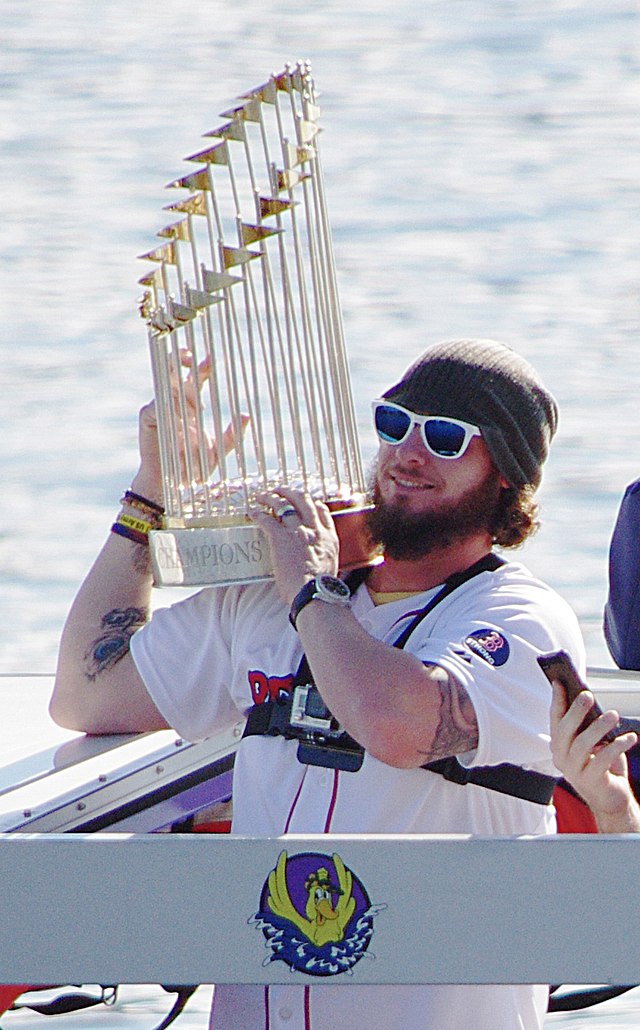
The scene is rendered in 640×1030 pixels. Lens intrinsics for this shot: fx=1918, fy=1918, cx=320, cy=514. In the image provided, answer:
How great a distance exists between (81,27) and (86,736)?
8.88 metres

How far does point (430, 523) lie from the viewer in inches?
82.4

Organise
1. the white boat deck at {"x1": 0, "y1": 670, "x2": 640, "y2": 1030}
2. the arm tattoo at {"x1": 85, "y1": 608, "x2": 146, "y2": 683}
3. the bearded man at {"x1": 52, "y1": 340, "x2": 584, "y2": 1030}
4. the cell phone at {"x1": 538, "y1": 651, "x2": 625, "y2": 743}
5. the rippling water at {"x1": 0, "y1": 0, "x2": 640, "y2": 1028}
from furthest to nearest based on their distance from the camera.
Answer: the rippling water at {"x1": 0, "y1": 0, "x2": 640, "y2": 1028} → the arm tattoo at {"x1": 85, "y1": 608, "x2": 146, "y2": 683} → the bearded man at {"x1": 52, "y1": 340, "x2": 584, "y2": 1030} → the cell phone at {"x1": 538, "y1": 651, "x2": 625, "y2": 743} → the white boat deck at {"x1": 0, "y1": 670, "x2": 640, "y2": 1030}

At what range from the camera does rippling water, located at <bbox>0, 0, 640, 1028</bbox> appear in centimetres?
679

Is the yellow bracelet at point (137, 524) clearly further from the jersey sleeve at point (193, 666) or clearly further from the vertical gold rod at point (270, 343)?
the vertical gold rod at point (270, 343)

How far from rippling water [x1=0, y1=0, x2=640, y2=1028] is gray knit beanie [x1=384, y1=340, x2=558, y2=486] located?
301cm

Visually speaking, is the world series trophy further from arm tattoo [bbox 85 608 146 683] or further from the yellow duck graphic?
the yellow duck graphic

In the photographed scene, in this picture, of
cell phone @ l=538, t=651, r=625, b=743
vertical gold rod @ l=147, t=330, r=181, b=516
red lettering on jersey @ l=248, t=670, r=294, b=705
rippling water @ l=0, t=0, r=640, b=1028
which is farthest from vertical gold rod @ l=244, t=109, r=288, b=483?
rippling water @ l=0, t=0, r=640, b=1028

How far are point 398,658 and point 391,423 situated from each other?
341mm

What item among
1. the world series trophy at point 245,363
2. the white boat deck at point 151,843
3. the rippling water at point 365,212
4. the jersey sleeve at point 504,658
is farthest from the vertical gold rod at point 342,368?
the rippling water at point 365,212

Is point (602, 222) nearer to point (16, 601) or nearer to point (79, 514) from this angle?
point (79, 514)

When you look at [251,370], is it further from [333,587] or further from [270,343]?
[333,587]

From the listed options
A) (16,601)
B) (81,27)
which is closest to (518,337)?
(16,601)

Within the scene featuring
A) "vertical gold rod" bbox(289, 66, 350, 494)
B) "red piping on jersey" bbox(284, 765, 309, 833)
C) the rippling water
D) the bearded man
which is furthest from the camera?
the rippling water

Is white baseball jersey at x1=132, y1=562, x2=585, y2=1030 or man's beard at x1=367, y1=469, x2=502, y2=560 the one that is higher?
man's beard at x1=367, y1=469, x2=502, y2=560
